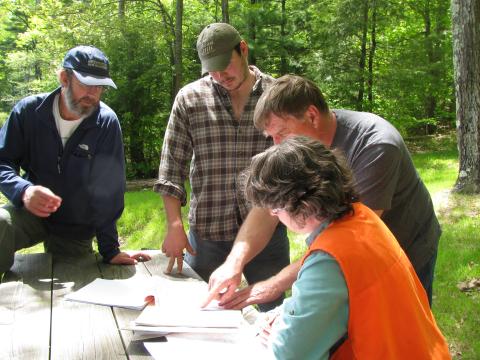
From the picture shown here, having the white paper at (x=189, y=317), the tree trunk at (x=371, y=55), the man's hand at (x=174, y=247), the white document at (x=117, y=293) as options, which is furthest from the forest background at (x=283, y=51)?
the white paper at (x=189, y=317)

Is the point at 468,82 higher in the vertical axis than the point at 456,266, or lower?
higher

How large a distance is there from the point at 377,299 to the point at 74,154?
2.05 m

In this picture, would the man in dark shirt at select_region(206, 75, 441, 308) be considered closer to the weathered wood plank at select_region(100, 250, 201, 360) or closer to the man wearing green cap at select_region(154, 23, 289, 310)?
the weathered wood plank at select_region(100, 250, 201, 360)

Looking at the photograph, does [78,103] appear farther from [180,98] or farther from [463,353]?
[463,353]

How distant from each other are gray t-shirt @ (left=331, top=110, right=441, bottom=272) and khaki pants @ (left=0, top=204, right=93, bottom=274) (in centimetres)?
169

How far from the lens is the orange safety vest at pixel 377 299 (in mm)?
1308

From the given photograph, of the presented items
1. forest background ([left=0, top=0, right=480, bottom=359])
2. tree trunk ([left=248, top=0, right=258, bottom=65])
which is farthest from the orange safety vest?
tree trunk ([left=248, top=0, right=258, bottom=65])

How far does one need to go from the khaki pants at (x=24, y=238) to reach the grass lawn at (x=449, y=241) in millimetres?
2557

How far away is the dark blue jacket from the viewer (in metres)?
2.81

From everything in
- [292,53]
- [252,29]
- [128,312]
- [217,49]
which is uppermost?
[252,29]

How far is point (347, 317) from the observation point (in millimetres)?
1329

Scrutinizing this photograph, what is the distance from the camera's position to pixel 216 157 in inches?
117

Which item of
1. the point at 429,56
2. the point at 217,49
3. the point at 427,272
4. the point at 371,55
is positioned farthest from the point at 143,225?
the point at 429,56

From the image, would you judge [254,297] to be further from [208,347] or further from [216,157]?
[216,157]
